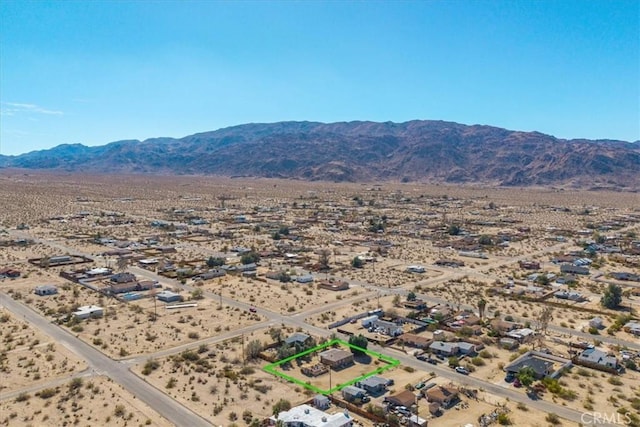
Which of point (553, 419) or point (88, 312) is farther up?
point (553, 419)

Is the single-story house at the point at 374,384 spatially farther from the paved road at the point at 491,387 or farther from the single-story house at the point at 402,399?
the paved road at the point at 491,387

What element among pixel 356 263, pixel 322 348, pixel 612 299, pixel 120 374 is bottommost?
pixel 120 374

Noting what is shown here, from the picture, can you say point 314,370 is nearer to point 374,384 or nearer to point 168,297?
point 374,384

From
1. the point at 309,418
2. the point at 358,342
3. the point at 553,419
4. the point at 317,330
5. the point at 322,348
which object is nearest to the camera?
the point at 309,418

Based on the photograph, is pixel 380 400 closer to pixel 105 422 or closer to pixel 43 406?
pixel 105 422

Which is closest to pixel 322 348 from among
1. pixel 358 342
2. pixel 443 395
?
pixel 358 342

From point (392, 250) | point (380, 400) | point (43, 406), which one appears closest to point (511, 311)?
point (380, 400)

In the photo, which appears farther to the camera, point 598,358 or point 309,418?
point 598,358
